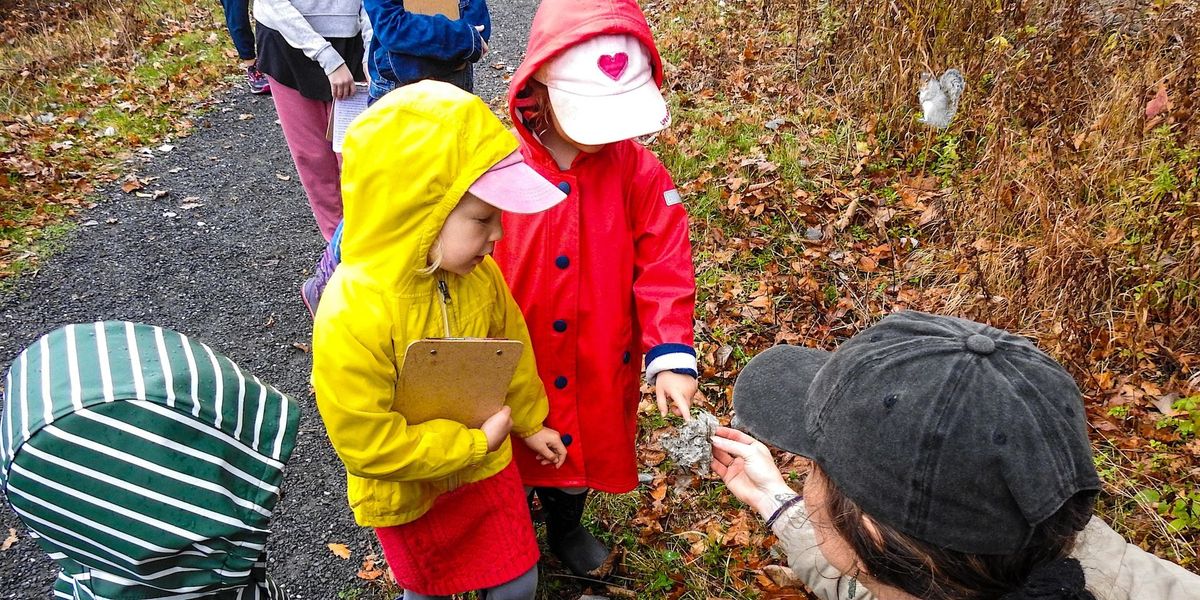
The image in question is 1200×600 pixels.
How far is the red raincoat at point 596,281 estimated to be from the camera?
228cm

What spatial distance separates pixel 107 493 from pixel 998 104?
5.15 metres

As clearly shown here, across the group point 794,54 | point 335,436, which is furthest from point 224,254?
point 794,54

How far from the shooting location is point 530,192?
185 cm

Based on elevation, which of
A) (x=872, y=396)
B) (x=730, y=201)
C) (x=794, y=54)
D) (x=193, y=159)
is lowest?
(x=193, y=159)

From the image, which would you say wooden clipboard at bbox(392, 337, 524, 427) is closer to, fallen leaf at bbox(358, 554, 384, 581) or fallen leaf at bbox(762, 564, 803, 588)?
fallen leaf at bbox(358, 554, 384, 581)

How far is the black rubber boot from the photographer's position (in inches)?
115

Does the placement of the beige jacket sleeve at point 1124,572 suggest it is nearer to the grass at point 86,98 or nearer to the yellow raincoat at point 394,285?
the yellow raincoat at point 394,285

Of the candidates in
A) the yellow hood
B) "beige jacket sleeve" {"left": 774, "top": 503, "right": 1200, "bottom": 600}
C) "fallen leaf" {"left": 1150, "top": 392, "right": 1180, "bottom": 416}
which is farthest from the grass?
"fallen leaf" {"left": 1150, "top": 392, "right": 1180, "bottom": 416}

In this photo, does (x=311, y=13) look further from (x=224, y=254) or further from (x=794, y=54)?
(x=794, y=54)

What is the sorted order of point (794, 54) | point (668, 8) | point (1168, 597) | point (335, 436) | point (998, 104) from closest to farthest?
point (1168, 597) < point (335, 436) < point (998, 104) < point (794, 54) < point (668, 8)

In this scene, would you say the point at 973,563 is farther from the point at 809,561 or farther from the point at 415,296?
the point at 415,296

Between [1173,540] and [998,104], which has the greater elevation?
[998,104]

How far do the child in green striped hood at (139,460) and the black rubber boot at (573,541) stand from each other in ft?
4.82

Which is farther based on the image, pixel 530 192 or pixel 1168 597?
pixel 530 192
